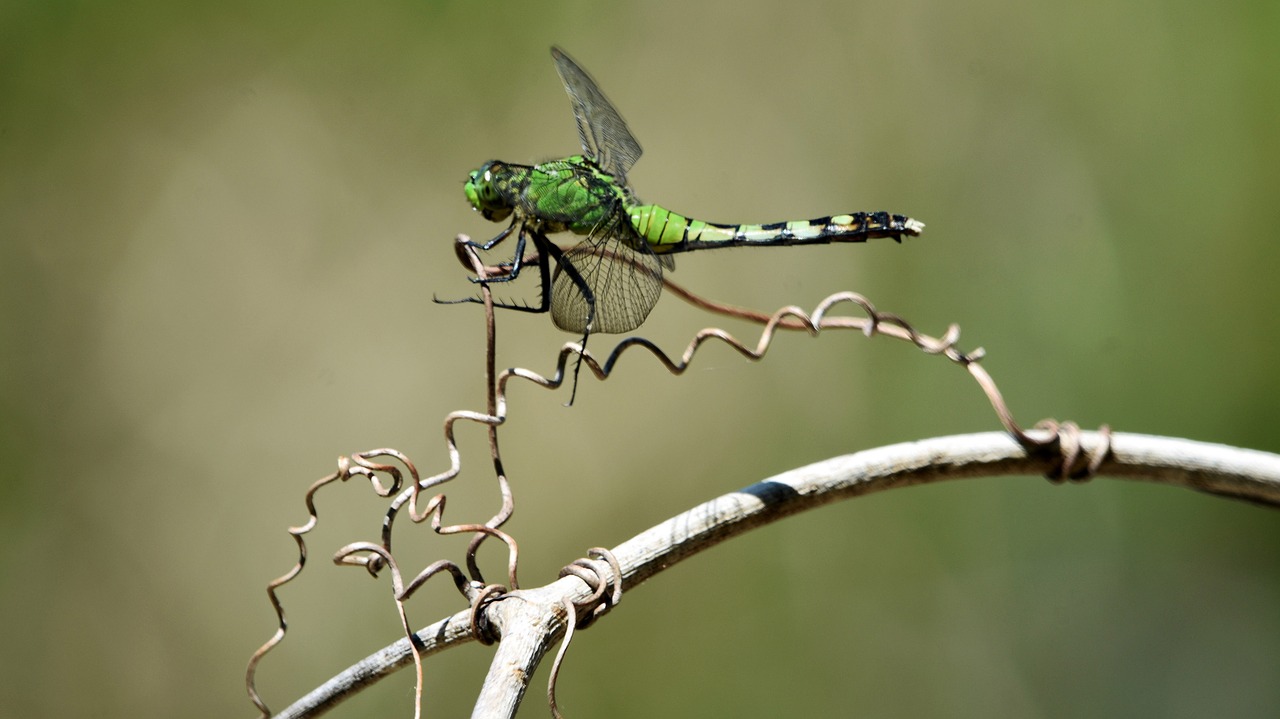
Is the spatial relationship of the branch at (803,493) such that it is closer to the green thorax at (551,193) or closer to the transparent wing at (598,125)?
the green thorax at (551,193)

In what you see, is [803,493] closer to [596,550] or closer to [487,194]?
[596,550]

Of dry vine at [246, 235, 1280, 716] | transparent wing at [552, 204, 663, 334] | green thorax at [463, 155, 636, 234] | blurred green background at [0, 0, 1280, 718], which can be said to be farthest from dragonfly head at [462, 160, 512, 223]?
blurred green background at [0, 0, 1280, 718]

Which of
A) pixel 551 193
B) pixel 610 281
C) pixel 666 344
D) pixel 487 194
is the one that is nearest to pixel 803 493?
pixel 610 281

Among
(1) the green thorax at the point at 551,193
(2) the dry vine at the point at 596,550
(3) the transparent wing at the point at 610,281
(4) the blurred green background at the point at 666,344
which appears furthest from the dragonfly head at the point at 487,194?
(4) the blurred green background at the point at 666,344

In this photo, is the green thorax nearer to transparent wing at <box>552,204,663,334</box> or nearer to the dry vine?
transparent wing at <box>552,204,663,334</box>

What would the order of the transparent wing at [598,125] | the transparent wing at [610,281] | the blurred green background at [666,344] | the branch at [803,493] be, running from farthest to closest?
the blurred green background at [666,344], the transparent wing at [598,125], the transparent wing at [610,281], the branch at [803,493]

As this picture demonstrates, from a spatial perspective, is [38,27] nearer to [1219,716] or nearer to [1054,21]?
[1054,21]

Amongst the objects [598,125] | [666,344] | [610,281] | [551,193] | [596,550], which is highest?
[598,125]
